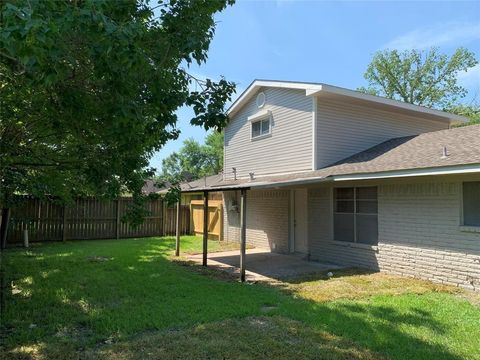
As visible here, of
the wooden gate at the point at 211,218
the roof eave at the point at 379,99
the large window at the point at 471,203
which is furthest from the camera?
the wooden gate at the point at 211,218

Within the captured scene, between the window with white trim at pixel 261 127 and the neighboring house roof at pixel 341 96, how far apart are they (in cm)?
115

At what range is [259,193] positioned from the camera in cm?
1486

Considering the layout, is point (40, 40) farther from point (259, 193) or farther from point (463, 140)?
point (259, 193)

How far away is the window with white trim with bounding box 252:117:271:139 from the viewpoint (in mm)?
14345

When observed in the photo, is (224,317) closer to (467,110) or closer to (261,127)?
(261,127)

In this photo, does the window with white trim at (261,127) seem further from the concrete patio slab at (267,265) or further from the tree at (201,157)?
the tree at (201,157)

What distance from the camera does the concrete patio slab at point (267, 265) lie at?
9.39 m

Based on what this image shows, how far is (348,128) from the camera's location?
12.4 metres

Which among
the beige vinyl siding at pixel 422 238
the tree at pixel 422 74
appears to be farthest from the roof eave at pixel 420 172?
the tree at pixel 422 74

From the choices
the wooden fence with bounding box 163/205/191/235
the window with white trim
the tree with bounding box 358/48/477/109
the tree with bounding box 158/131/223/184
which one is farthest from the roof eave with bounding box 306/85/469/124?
the tree with bounding box 158/131/223/184

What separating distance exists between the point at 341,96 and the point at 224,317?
834cm

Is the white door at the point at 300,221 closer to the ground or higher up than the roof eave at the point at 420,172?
closer to the ground

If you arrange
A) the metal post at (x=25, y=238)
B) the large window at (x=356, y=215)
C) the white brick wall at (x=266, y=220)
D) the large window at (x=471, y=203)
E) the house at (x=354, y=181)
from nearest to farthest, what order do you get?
the large window at (x=471, y=203)
the house at (x=354, y=181)
the large window at (x=356, y=215)
the white brick wall at (x=266, y=220)
the metal post at (x=25, y=238)

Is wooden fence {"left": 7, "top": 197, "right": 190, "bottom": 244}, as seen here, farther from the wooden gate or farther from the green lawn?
the green lawn
